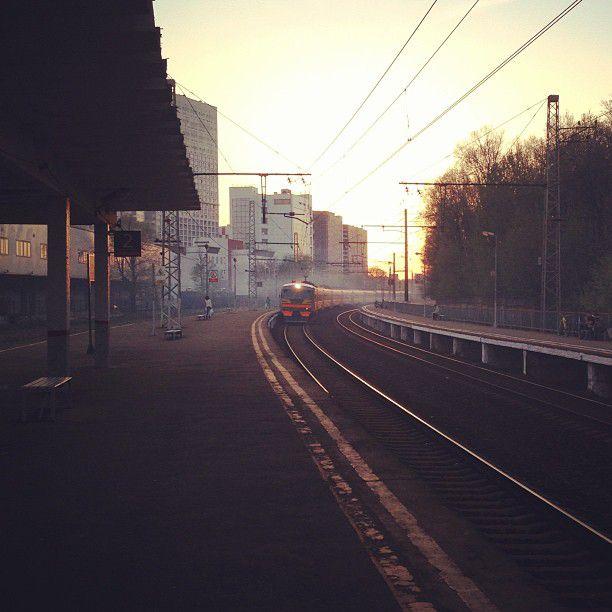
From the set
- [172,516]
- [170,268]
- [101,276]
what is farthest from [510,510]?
[170,268]

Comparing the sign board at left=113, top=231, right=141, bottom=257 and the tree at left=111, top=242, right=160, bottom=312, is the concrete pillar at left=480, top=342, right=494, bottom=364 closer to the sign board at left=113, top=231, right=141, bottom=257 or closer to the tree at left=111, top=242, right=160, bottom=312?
the sign board at left=113, top=231, right=141, bottom=257

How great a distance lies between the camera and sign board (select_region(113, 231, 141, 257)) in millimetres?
19969

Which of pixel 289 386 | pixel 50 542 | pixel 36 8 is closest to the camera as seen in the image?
pixel 50 542

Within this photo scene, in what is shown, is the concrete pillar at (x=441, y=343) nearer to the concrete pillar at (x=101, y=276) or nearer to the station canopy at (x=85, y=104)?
the concrete pillar at (x=101, y=276)

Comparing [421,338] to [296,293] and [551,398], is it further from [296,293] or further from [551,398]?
[551,398]

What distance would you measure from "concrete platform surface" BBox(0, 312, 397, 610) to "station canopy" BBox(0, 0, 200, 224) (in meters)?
4.70

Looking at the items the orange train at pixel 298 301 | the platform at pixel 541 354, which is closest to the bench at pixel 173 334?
the platform at pixel 541 354

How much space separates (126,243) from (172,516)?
14.5m

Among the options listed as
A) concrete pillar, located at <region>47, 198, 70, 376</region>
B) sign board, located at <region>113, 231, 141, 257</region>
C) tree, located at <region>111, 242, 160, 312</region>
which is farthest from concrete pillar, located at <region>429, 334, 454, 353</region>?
tree, located at <region>111, 242, 160, 312</region>

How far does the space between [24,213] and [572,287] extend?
30.0m

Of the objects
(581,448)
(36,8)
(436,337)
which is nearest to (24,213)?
(36,8)

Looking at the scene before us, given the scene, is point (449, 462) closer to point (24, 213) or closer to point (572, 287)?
point (24, 213)

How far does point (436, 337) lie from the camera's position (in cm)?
3606

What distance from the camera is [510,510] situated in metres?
7.32
